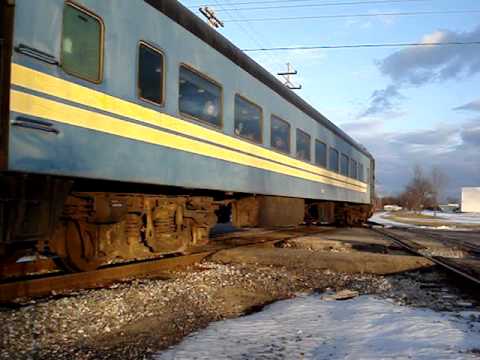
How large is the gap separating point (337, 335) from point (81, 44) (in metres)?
4.06

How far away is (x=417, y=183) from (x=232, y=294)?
86.7m

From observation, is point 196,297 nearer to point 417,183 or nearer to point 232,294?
point 232,294

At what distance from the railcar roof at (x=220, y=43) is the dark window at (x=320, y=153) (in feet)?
4.42

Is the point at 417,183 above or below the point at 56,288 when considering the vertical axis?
above

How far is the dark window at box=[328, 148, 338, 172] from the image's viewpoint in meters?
16.6

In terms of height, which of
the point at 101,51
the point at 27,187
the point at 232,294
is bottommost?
the point at 232,294

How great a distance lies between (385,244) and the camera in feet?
42.0

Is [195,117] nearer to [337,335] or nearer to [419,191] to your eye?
[337,335]

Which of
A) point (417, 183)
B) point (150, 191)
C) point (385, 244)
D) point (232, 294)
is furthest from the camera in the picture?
point (417, 183)

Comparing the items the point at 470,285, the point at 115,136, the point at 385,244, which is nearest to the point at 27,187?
the point at 115,136

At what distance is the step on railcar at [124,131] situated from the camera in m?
4.82

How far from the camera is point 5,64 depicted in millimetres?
4656

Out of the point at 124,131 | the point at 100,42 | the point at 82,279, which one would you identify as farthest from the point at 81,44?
the point at 82,279

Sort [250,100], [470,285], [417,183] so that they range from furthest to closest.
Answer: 1. [417,183]
2. [250,100]
3. [470,285]
